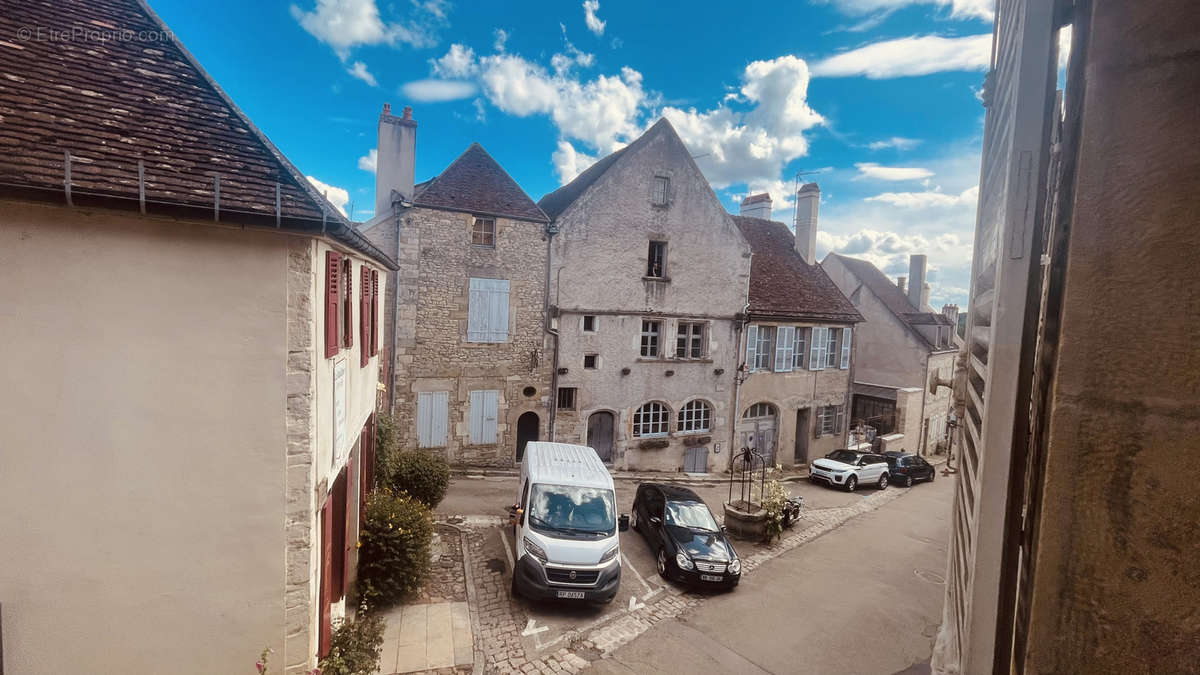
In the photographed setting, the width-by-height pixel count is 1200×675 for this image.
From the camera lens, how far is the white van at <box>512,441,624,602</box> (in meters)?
8.75

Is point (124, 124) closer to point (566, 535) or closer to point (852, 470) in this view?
point (566, 535)

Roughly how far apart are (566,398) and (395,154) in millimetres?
8911

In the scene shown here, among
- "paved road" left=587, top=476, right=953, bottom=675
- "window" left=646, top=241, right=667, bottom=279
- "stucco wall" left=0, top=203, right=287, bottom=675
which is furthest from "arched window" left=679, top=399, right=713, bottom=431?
"stucco wall" left=0, top=203, right=287, bottom=675

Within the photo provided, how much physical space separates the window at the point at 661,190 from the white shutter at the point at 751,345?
560cm

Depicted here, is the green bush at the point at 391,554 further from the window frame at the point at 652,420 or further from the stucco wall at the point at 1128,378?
the window frame at the point at 652,420

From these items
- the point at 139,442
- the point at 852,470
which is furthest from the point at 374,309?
the point at 852,470

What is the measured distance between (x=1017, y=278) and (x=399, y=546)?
882 centimetres

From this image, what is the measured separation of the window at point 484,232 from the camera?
1645cm

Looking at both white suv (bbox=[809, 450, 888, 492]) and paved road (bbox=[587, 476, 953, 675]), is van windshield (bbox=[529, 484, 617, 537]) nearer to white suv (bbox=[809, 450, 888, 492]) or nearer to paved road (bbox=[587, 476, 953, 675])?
paved road (bbox=[587, 476, 953, 675])

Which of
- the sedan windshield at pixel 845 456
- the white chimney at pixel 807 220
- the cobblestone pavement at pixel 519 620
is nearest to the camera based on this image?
the cobblestone pavement at pixel 519 620

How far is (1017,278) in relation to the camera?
165 centimetres

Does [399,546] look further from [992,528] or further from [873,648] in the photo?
[992,528]

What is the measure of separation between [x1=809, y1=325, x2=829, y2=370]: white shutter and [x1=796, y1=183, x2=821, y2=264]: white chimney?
3.85 m

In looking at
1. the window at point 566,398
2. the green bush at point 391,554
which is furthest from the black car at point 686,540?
the window at point 566,398
